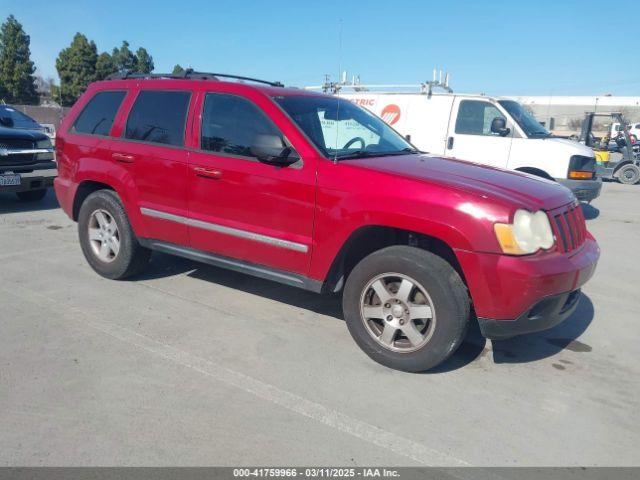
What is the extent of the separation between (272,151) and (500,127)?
6413mm

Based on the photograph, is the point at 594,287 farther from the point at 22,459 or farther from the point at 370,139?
the point at 22,459

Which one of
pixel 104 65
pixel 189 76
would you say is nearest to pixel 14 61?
pixel 104 65

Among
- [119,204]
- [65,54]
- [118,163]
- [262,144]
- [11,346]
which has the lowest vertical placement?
[11,346]

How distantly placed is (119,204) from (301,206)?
2153 mm

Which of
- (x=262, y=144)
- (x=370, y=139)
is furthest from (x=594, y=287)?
(x=262, y=144)

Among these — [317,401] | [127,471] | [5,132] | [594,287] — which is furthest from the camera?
[5,132]

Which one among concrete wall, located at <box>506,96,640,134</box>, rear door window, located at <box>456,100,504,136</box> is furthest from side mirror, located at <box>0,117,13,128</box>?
concrete wall, located at <box>506,96,640,134</box>

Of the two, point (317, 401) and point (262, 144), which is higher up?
point (262, 144)

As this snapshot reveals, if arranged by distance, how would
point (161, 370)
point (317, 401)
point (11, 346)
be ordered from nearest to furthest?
point (317, 401), point (161, 370), point (11, 346)

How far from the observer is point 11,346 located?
3.73 m

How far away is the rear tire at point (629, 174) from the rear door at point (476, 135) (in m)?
8.71

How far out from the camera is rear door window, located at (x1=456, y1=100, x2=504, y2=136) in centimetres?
937

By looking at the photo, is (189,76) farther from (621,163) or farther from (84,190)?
(621,163)

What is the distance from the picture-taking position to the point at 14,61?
40562 mm
